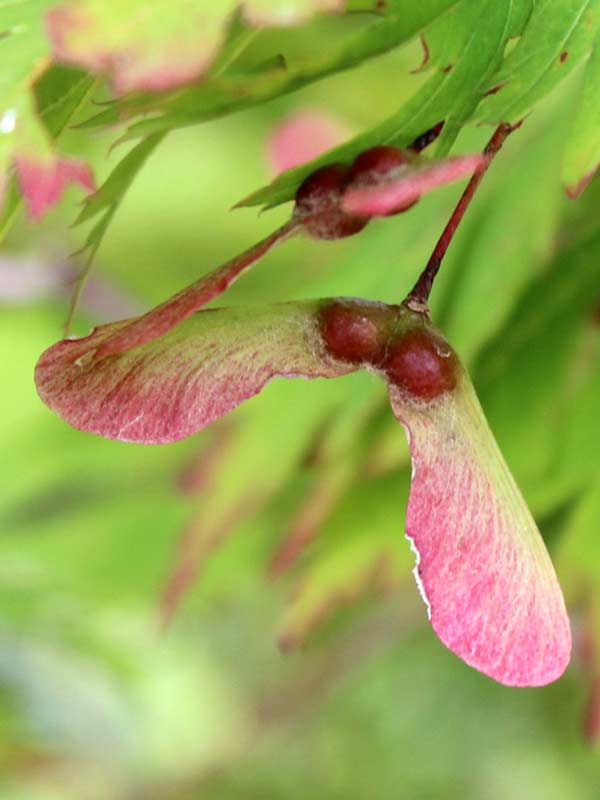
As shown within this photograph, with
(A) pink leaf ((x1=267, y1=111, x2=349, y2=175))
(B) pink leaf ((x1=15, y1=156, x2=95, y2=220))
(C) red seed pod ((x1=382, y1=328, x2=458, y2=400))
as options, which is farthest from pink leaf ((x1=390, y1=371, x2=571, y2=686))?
(A) pink leaf ((x1=267, y1=111, x2=349, y2=175))

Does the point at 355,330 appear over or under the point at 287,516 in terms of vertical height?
over

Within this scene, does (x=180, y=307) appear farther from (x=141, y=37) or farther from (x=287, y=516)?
(x=287, y=516)

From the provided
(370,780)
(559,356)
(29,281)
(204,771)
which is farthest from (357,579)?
(204,771)

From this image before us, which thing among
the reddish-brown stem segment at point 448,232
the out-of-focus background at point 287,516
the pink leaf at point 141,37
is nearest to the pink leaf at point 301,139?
the out-of-focus background at point 287,516

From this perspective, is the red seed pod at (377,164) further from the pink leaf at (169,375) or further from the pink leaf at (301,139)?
the pink leaf at (301,139)

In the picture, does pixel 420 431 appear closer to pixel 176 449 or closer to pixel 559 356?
pixel 559 356

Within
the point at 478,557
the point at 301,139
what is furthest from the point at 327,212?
the point at 301,139
